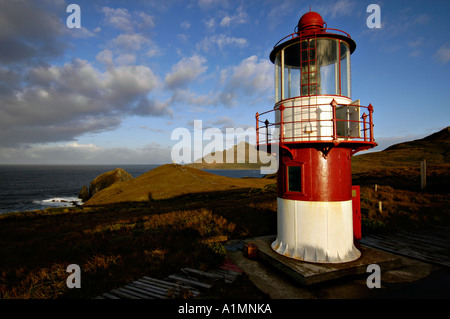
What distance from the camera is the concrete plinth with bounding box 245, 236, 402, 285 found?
6.36 m

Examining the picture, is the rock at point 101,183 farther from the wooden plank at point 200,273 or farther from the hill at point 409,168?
the wooden plank at point 200,273

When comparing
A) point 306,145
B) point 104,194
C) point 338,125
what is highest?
point 338,125

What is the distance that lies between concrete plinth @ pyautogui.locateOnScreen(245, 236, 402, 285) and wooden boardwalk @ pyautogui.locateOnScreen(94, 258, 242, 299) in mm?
1272

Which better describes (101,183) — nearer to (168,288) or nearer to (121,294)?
(121,294)

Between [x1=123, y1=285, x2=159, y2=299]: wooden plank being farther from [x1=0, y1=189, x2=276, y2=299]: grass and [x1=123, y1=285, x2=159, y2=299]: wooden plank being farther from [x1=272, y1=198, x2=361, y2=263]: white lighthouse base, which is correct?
[x1=272, y1=198, x2=361, y2=263]: white lighthouse base

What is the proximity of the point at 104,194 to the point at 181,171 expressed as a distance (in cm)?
1558

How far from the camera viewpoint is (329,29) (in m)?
7.68

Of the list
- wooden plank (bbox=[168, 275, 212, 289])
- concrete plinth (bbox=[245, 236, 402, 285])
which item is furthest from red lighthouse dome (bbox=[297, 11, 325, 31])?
wooden plank (bbox=[168, 275, 212, 289])

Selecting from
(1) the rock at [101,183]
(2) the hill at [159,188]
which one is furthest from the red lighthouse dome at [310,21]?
(1) the rock at [101,183]

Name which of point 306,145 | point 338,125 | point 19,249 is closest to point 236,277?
point 306,145

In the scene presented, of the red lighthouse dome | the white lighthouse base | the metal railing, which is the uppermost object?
the red lighthouse dome

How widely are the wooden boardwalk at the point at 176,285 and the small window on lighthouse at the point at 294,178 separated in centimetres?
321

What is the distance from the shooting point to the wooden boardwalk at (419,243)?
8.27m

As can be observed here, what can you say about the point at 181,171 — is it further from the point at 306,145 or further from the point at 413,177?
the point at 306,145
